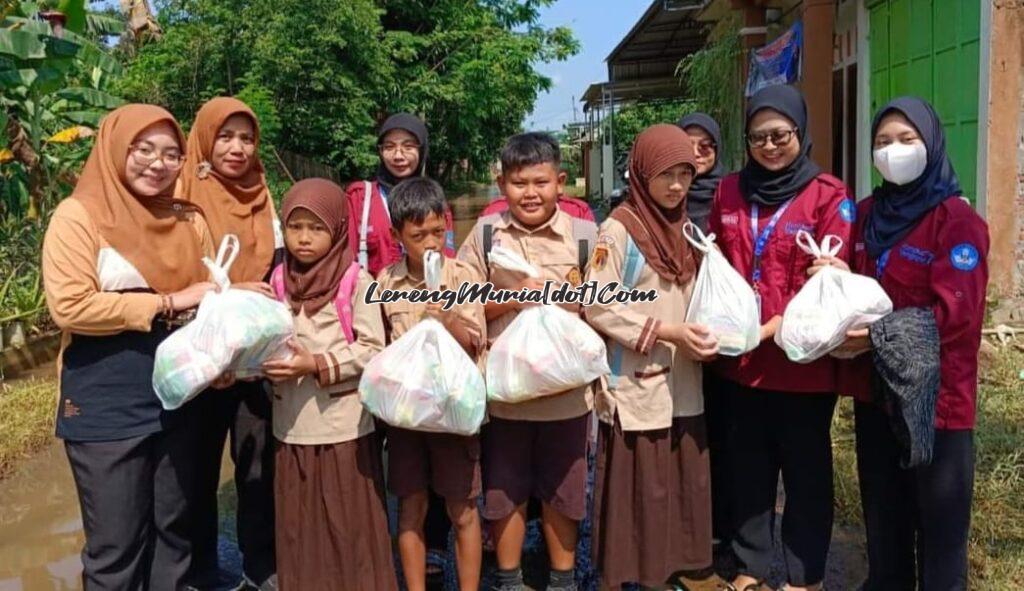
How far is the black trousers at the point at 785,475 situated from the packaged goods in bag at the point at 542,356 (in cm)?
67

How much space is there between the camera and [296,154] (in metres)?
14.2

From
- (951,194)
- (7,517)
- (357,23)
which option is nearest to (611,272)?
(951,194)

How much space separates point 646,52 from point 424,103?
14.0ft

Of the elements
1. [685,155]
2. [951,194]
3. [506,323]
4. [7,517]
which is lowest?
[7,517]

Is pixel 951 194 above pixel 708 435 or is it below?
above

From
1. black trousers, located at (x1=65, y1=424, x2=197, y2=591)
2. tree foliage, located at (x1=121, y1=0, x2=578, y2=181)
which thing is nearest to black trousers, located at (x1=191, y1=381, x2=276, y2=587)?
black trousers, located at (x1=65, y1=424, x2=197, y2=591)

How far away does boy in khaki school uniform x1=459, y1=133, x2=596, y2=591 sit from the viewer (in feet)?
8.76

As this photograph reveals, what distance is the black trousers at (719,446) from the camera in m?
2.95

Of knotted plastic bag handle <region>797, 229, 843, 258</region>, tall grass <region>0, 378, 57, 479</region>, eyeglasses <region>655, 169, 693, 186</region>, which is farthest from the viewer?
tall grass <region>0, 378, 57, 479</region>

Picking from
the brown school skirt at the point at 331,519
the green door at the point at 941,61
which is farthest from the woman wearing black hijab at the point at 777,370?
the green door at the point at 941,61

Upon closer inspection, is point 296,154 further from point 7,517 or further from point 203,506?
point 203,506

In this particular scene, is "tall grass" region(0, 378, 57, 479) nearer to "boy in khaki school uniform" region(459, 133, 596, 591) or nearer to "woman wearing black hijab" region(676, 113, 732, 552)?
"boy in khaki school uniform" region(459, 133, 596, 591)

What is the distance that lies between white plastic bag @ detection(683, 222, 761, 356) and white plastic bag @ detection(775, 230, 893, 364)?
0.10 meters

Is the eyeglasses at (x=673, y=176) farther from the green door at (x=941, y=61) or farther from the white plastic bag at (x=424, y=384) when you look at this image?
the green door at (x=941, y=61)
